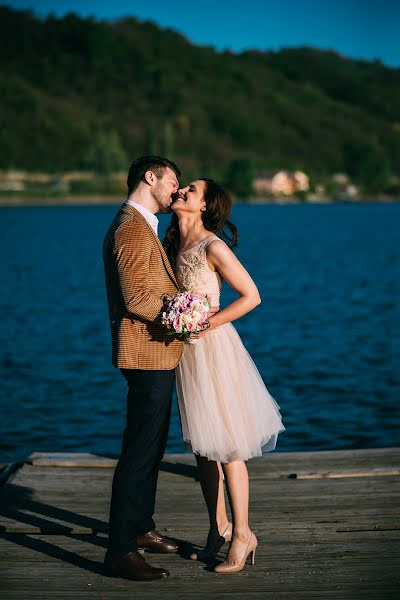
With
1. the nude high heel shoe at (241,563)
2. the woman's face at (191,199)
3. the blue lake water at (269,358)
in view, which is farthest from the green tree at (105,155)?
the nude high heel shoe at (241,563)

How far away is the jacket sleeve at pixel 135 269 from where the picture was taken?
14.7 ft

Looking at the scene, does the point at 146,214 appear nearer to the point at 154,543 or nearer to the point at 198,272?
the point at 198,272

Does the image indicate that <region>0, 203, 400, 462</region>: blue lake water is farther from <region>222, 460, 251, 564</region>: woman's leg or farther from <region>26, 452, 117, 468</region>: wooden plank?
<region>222, 460, 251, 564</region>: woman's leg

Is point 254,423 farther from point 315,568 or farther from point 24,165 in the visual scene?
point 24,165

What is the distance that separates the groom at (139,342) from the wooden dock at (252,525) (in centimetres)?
29

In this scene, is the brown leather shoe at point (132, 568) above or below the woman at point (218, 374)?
below

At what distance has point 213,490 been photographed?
196 inches

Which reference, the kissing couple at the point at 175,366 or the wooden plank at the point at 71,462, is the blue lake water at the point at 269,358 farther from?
the kissing couple at the point at 175,366

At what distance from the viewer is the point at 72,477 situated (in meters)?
6.54

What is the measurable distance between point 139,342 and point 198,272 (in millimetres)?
492

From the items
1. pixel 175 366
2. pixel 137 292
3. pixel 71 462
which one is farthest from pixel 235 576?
pixel 71 462

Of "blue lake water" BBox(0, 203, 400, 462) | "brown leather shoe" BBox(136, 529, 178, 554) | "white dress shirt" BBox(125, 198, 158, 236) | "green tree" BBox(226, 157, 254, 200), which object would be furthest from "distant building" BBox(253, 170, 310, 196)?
"white dress shirt" BBox(125, 198, 158, 236)

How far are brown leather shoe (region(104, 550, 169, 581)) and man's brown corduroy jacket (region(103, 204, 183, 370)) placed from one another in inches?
36.9

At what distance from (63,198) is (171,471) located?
15674 cm
